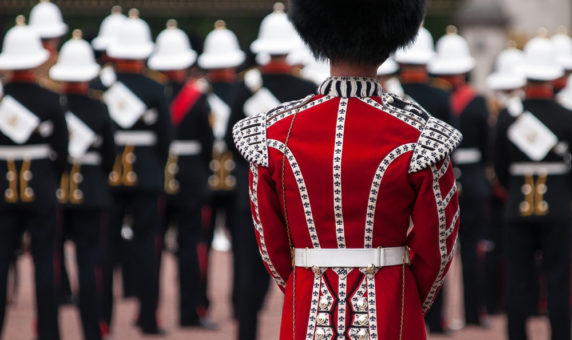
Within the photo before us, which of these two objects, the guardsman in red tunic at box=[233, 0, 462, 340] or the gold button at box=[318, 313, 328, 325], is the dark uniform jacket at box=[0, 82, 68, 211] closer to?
the guardsman in red tunic at box=[233, 0, 462, 340]

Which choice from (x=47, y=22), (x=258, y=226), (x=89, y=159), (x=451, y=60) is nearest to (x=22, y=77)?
(x=89, y=159)

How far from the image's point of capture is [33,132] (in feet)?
24.1

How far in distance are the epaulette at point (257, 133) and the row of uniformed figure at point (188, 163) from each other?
9.34 feet

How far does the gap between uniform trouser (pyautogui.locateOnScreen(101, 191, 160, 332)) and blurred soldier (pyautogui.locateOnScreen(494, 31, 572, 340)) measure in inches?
97.9

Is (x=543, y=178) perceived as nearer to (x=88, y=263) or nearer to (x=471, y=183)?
(x=471, y=183)

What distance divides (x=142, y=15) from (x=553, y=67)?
34.0 ft

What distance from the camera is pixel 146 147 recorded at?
8633 millimetres

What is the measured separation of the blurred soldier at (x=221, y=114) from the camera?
9695mm

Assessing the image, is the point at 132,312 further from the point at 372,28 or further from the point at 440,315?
the point at 372,28

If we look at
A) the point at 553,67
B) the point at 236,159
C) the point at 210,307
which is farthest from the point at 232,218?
the point at 553,67

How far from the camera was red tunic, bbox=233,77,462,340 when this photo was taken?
12.7 feet

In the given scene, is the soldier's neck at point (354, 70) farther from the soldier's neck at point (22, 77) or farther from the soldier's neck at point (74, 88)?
the soldier's neck at point (74, 88)

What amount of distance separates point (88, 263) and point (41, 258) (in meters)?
0.54

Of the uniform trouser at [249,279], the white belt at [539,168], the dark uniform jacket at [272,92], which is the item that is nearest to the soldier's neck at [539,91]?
the white belt at [539,168]
